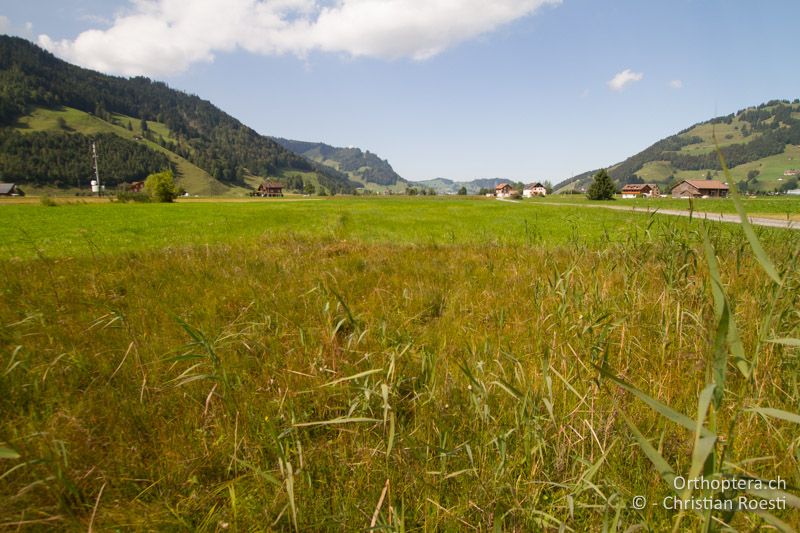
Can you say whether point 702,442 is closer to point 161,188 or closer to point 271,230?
point 271,230

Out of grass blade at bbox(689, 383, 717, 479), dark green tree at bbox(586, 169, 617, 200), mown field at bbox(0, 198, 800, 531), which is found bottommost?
mown field at bbox(0, 198, 800, 531)

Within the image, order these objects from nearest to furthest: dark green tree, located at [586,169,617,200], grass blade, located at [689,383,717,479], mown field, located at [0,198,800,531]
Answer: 1. grass blade, located at [689,383,717,479]
2. mown field, located at [0,198,800,531]
3. dark green tree, located at [586,169,617,200]

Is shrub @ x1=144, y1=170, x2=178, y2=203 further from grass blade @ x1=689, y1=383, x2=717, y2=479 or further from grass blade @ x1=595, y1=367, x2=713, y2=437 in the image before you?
grass blade @ x1=689, y1=383, x2=717, y2=479

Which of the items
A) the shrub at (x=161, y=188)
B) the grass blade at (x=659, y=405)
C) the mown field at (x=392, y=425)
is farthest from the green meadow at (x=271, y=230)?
the shrub at (x=161, y=188)

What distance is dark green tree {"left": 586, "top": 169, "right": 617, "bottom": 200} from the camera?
3671 inches

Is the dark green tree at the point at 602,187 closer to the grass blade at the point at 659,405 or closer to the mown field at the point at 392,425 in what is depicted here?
the mown field at the point at 392,425

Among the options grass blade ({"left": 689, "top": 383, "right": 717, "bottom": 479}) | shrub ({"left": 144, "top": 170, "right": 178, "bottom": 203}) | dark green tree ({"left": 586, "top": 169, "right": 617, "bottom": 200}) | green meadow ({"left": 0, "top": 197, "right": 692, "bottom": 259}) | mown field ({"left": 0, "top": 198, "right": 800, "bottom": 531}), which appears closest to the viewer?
grass blade ({"left": 689, "top": 383, "right": 717, "bottom": 479})

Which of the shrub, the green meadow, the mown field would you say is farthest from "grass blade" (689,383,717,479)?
the shrub

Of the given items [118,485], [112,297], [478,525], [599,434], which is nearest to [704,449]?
[478,525]

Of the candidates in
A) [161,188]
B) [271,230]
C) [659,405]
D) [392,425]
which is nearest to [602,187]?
[271,230]

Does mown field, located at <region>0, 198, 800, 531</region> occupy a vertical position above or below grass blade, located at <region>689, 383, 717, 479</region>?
below

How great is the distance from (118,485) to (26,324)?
10.4 feet

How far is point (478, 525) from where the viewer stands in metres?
1.59

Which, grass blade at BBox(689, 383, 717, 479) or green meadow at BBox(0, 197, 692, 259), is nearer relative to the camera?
grass blade at BBox(689, 383, 717, 479)
